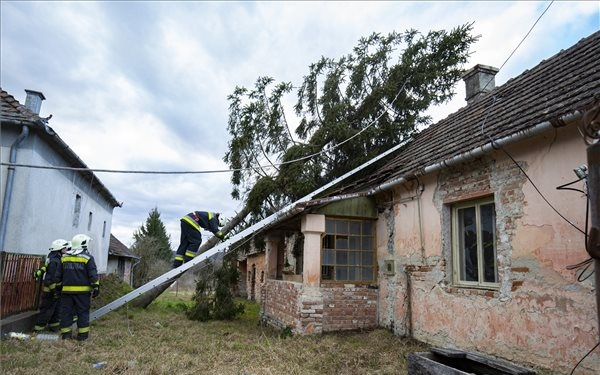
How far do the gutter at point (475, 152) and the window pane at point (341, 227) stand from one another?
2.06ft

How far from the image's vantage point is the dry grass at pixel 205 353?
5578 millimetres

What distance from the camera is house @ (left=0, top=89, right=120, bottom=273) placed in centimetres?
860

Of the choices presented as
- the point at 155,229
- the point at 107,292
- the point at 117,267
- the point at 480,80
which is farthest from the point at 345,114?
the point at 155,229

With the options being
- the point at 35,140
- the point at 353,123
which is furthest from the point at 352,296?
the point at 35,140

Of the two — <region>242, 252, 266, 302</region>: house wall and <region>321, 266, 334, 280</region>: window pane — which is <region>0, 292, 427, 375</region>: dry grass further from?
<region>242, 252, 266, 302</region>: house wall

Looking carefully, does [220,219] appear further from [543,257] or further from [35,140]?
[543,257]

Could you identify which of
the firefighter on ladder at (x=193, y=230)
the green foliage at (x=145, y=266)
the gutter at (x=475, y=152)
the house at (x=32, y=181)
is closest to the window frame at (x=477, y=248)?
the gutter at (x=475, y=152)

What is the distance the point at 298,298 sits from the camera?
846cm

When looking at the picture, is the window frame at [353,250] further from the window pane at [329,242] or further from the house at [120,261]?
the house at [120,261]

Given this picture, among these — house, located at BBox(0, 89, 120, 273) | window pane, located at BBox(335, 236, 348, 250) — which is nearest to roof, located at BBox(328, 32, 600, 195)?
window pane, located at BBox(335, 236, 348, 250)

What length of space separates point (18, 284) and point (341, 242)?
23.2 feet

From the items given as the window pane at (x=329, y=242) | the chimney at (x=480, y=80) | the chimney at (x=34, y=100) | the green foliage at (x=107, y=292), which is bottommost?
the green foliage at (x=107, y=292)

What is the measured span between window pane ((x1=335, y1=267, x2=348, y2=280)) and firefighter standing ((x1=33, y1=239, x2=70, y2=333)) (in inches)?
240

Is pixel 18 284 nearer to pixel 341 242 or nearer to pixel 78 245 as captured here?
pixel 78 245
